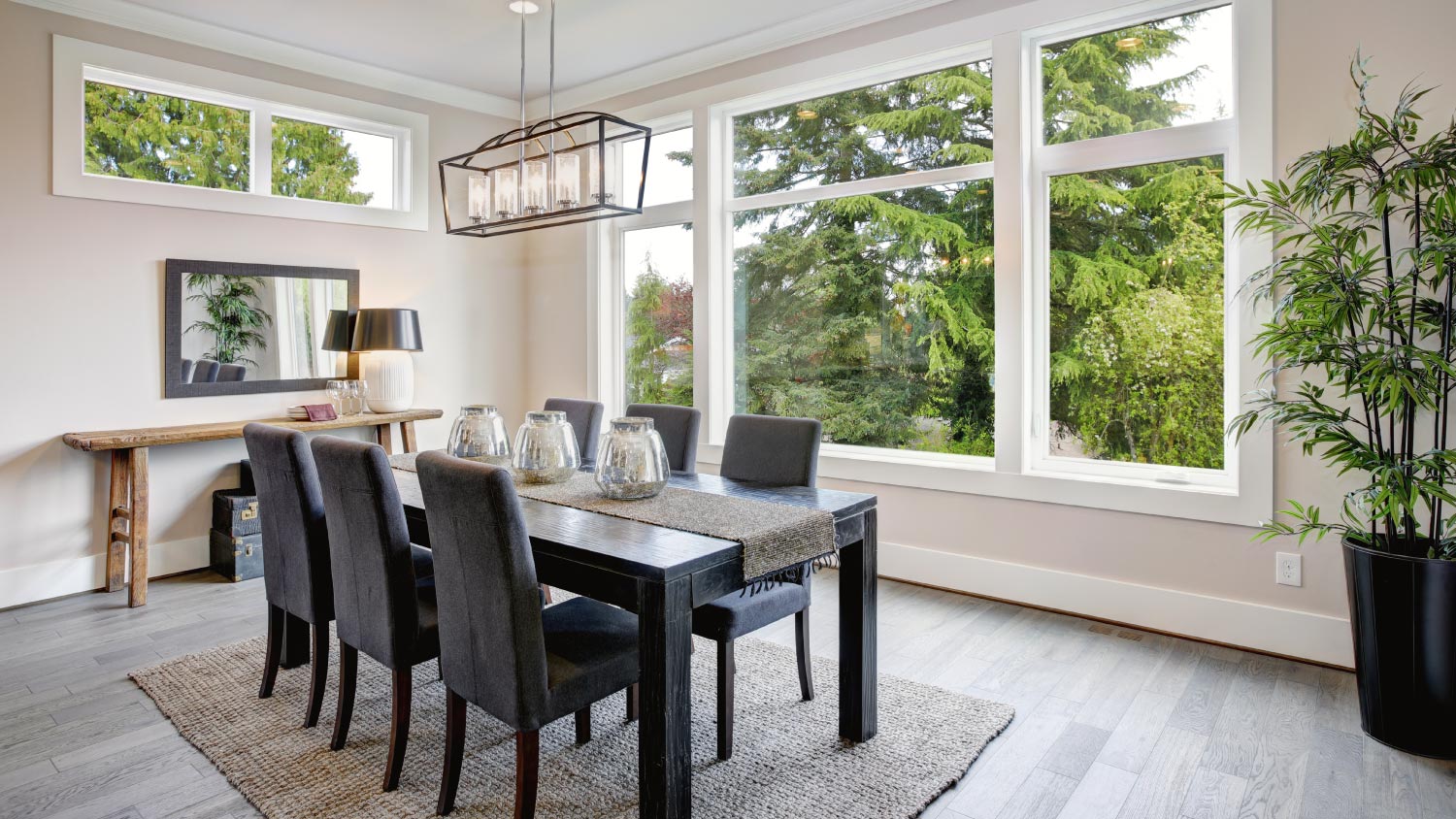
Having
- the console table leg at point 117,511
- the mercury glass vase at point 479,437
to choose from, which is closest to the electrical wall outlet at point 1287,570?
the mercury glass vase at point 479,437

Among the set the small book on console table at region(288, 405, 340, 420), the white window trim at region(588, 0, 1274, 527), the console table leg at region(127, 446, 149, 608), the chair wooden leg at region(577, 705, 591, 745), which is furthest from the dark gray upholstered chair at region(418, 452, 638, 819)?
the small book on console table at region(288, 405, 340, 420)

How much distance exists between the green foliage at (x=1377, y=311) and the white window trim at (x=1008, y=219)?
0.24 metres

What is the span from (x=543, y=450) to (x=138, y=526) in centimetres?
237

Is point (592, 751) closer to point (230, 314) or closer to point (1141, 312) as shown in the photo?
point (1141, 312)

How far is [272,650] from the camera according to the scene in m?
2.66

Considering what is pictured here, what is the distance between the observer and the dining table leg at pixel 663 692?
173 cm

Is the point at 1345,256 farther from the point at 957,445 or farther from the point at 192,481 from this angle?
the point at 192,481

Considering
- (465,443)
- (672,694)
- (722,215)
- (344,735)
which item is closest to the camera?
(672,694)

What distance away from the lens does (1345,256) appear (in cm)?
266

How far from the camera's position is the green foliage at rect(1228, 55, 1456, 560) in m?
2.27

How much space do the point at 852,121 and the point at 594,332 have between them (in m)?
2.10

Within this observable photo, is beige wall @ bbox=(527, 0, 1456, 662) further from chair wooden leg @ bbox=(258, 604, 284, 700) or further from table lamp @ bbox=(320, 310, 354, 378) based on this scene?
table lamp @ bbox=(320, 310, 354, 378)

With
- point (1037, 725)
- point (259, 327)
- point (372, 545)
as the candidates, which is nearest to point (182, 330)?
point (259, 327)

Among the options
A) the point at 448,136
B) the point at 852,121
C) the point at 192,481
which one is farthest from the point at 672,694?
the point at 448,136
